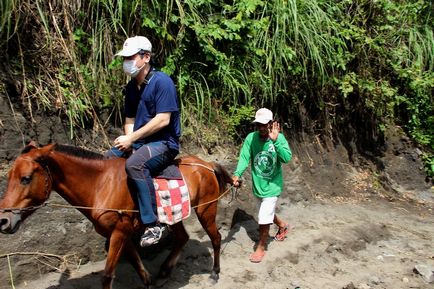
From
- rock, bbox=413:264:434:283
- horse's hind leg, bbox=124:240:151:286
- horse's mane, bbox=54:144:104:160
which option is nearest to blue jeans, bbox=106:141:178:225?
horse's mane, bbox=54:144:104:160

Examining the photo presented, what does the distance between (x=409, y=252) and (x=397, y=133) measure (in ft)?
12.0

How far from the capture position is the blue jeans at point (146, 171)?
4.38 m

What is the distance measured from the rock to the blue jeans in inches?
143

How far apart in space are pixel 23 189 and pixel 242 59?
446 cm

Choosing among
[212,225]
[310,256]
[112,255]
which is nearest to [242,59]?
[212,225]

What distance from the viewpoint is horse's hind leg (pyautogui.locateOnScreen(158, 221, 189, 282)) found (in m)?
5.30

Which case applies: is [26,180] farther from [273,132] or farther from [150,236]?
[273,132]

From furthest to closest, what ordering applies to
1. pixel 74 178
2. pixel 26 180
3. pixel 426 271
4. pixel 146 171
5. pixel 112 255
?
pixel 426 271, pixel 146 171, pixel 112 255, pixel 74 178, pixel 26 180

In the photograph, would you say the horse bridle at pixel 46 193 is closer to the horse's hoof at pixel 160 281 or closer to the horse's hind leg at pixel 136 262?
the horse's hind leg at pixel 136 262

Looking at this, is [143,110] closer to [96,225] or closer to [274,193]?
[96,225]

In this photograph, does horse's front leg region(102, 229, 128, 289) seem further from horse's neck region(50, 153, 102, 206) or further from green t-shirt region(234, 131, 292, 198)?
green t-shirt region(234, 131, 292, 198)

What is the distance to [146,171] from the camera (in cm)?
446

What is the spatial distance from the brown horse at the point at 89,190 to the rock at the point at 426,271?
→ 117 inches

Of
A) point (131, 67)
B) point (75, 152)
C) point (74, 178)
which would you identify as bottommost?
point (74, 178)
